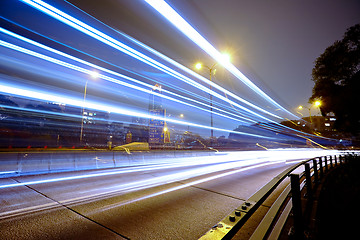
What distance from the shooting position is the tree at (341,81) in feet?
46.5

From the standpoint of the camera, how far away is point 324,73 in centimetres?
1723

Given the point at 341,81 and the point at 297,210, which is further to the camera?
the point at 341,81

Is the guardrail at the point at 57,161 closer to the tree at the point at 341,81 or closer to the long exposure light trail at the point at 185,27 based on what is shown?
the long exposure light trail at the point at 185,27

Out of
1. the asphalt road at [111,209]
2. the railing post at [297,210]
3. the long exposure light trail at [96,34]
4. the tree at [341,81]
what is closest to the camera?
the railing post at [297,210]

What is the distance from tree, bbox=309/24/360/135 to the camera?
46.5 feet

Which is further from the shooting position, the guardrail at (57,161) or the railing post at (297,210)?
the guardrail at (57,161)

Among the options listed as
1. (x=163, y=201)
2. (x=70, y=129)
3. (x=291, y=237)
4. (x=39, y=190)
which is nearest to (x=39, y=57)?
(x=39, y=190)

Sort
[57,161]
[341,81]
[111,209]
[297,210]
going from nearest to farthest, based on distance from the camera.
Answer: [297,210] → [111,209] → [57,161] → [341,81]

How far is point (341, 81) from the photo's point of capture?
15914mm

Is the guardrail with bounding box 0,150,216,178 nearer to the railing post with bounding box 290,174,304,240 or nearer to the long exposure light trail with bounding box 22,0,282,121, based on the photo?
the long exposure light trail with bounding box 22,0,282,121

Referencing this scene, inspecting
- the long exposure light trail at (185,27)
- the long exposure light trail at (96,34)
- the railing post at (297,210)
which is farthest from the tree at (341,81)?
the railing post at (297,210)

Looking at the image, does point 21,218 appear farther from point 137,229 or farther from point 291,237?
point 291,237

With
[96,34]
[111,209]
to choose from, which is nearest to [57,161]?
[111,209]

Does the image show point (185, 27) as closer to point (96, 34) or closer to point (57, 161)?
point (96, 34)
